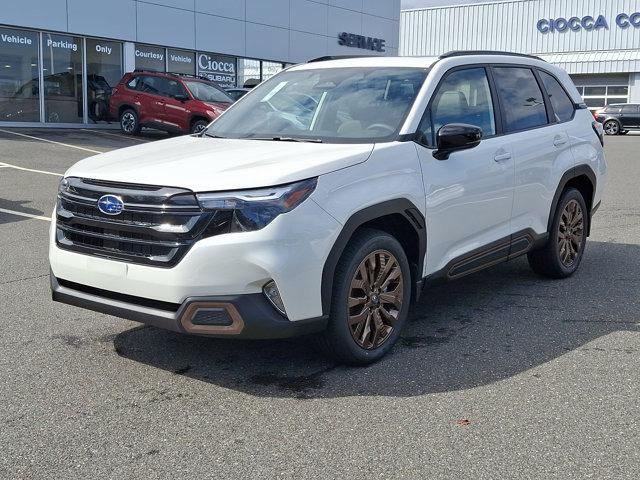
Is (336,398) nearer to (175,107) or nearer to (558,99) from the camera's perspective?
(558,99)

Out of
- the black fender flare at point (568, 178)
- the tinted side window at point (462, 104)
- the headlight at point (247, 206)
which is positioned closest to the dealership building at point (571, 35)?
the black fender flare at point (568, 178)

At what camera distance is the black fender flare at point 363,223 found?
404 centimetres

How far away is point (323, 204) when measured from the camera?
13.1 ft

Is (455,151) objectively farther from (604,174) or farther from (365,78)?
(604,174)

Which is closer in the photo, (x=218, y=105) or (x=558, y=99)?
(x=558, y=99)

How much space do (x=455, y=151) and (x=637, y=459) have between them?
2340mm

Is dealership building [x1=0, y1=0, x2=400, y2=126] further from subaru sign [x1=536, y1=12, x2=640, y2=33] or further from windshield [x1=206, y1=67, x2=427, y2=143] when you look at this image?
subaru sign [x1=536, y1=12, x2=640, y2=33]

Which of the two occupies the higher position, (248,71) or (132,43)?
(132,43)

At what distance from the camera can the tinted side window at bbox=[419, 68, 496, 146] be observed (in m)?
4.98

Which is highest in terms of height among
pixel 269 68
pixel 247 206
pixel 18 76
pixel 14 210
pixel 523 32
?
pixel 523 32

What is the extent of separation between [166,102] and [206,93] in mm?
1095

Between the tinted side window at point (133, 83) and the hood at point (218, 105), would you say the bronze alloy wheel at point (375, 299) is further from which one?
the tinted side window at point (133, 83)

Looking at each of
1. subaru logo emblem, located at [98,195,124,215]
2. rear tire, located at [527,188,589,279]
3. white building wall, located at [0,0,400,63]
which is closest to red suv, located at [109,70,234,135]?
white building wall, located at [0,0,400,63]

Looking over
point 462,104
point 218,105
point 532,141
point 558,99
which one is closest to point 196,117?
point 218,105
